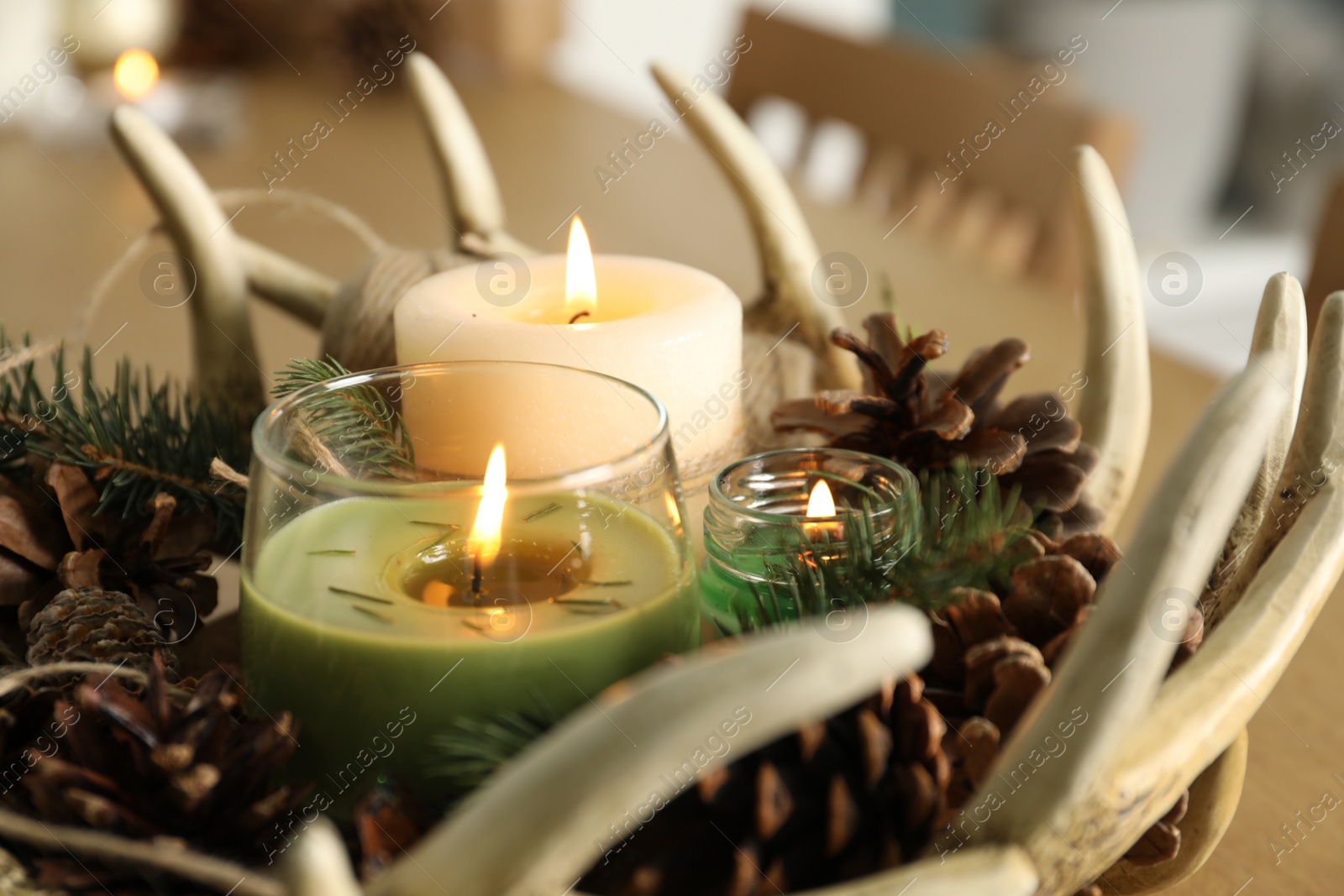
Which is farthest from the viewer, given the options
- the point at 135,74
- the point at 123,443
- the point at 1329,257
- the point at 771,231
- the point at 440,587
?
the point at 135,74

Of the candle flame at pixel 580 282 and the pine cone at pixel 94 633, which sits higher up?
the candle flame at pixel 580 282

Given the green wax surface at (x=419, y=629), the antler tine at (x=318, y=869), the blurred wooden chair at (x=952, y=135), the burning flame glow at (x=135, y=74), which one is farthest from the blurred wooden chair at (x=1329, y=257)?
the burning flame glow at (x=135, y=74)

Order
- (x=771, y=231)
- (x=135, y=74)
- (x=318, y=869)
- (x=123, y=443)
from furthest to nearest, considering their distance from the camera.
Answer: (x=135, y=74) < (x=771, y=231) < (x=123, y=443) < (x=318, y=869)

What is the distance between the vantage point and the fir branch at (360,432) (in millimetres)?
317

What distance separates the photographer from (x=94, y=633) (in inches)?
13.4

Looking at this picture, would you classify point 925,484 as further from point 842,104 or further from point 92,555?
point 842,104

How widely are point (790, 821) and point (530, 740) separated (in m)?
0.06

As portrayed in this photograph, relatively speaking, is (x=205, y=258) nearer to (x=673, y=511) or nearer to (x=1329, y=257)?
(x=673, y=511)

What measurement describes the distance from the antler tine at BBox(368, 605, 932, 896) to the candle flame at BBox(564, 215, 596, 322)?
23cm

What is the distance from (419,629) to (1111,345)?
0.26m

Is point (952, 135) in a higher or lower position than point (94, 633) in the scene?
higher

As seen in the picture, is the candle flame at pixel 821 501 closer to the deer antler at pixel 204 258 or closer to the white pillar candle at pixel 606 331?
the white pillar candle at pixel 606 331

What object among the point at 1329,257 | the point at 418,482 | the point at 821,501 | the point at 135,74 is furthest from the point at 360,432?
the point at 135,74

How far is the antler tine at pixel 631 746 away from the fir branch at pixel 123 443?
23 centimetres
